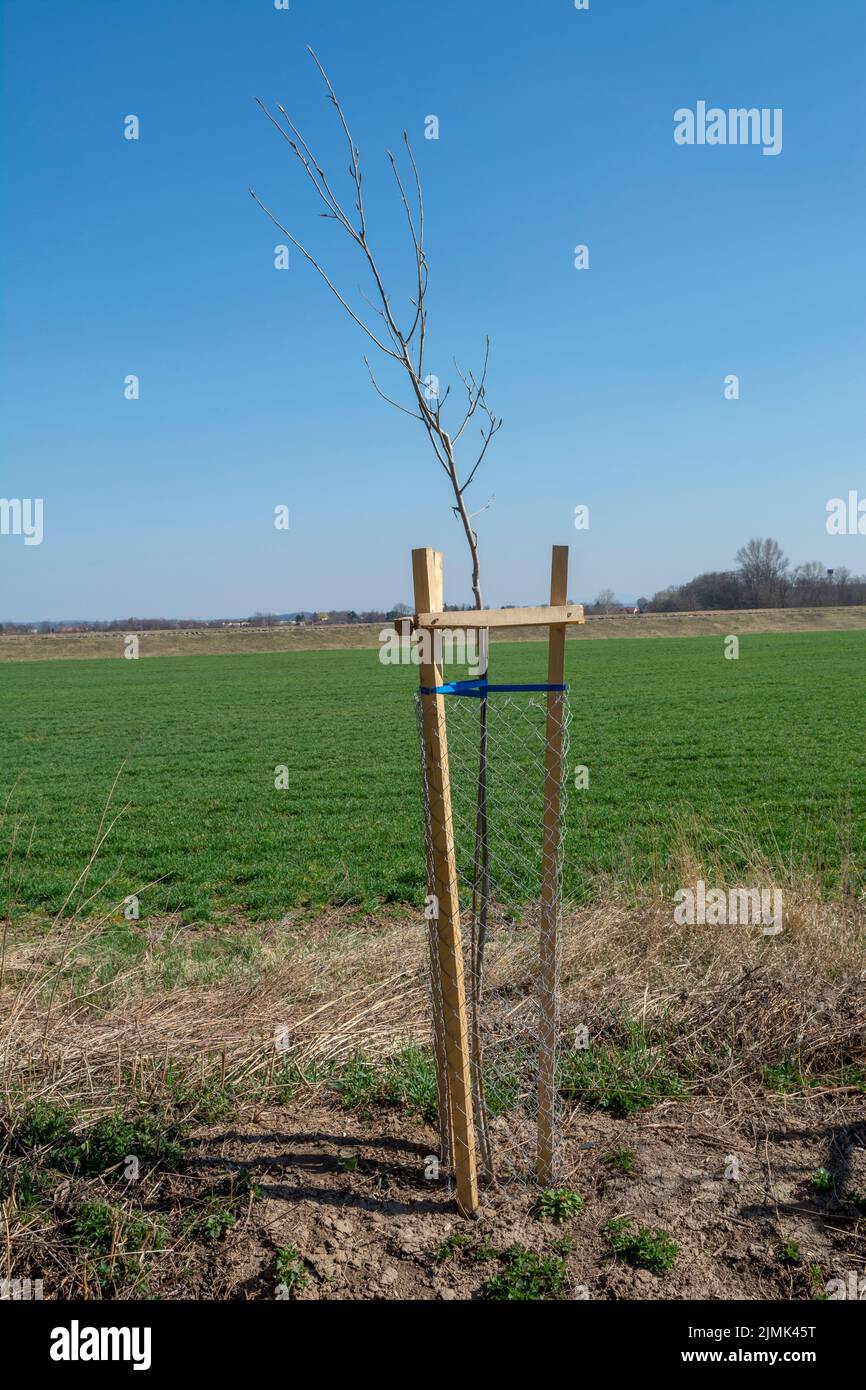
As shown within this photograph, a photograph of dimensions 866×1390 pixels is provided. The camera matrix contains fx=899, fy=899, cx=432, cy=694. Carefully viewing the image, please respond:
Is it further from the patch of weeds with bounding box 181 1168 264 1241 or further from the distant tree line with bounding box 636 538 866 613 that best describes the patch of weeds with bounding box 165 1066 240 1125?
the distant tree line with bounding box 636 538 866 613

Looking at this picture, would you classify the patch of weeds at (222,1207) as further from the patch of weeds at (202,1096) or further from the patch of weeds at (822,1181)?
the patch of weeds at (822,1181)

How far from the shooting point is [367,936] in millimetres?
7961

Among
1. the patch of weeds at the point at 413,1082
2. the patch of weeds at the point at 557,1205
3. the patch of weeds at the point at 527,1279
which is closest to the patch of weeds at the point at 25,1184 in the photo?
the patch of weeds at the point at 413,1082

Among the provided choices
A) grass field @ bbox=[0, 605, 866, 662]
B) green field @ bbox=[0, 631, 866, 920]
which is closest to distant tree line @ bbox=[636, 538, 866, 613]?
grass field @ bbox=[0, 605, 866, 662]

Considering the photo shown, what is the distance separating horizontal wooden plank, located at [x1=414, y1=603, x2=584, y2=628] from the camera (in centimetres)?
306

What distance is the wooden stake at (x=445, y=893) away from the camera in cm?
311

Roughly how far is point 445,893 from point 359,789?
12.8 m

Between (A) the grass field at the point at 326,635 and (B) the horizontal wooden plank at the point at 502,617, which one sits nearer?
(B) the horizontal wooden plank at the point at 502,617

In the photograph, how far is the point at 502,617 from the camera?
319cm

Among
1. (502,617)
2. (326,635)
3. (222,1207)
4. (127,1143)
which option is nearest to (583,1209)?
(222,1207)

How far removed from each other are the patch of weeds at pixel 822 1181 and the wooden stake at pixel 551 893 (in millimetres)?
1020

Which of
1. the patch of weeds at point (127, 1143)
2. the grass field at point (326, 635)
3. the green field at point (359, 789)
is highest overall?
the grass field at point (326, 635)
